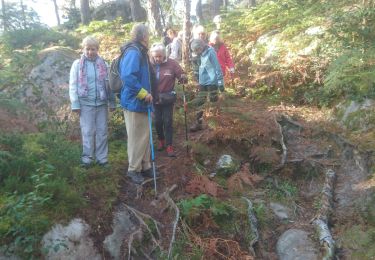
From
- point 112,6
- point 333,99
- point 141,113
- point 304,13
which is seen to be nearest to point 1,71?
point 141,113

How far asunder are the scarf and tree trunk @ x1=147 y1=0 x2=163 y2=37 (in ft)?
31.4

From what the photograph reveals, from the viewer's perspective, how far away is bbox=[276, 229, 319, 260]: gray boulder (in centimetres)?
533

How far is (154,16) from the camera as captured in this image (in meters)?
16.0

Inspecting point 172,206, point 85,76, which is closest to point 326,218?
point 172,206

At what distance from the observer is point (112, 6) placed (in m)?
23.4

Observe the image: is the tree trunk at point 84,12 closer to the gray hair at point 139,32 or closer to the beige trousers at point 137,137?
the gray hair at point 139,32

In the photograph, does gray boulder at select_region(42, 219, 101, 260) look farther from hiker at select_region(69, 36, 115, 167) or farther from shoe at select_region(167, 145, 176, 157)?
shoe at select_region(167, 145, 176, 157)

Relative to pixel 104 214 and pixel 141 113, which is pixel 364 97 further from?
pixel 104 214

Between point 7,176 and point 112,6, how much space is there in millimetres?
20122

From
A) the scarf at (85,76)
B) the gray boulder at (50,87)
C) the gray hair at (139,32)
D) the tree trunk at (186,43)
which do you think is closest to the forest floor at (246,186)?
the scarf at (85,76)

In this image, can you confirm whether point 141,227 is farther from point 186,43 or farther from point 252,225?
point 186,43

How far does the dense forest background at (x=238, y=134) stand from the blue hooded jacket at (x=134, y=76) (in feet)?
4.01

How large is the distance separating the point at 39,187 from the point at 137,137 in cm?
189

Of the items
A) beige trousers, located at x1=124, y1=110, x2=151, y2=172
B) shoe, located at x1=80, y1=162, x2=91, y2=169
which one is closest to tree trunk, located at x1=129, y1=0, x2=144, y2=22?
beige trousers, located at x1=124, y1=110, x2=151, y2=172
